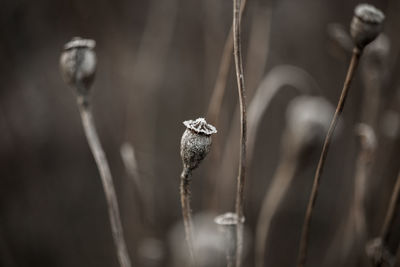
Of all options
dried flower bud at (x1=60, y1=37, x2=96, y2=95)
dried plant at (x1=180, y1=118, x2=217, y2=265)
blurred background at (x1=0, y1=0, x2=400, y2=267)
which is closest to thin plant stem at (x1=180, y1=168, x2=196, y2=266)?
dried plant at (x1=180, y1=118, x2=217, y2=265)

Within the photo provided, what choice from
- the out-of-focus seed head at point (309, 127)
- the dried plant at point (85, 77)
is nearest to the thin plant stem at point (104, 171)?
the dried plant at point (85, 77)

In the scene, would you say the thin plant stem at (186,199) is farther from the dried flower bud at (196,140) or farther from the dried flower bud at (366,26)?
the dried flower bud at (366,26)

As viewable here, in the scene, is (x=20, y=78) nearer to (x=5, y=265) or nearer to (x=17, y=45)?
(x=17, y=45)

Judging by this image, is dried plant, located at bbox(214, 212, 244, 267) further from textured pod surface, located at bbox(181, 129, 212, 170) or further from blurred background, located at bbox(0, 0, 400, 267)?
blurred background, located at bbox(0, 0, 400, 267)

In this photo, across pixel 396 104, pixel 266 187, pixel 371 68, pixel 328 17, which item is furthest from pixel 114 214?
pixel 328 17

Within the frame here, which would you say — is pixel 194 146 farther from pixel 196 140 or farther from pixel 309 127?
pixel 309 127

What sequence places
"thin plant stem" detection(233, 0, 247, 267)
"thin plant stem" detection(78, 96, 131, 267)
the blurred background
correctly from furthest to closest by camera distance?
the blurred background, "thin plant stem" detection(78, 96, 131, 267), "thin plant stem" detection(233, 0, 247, 267)

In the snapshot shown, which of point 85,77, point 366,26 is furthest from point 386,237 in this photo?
point 85,77
